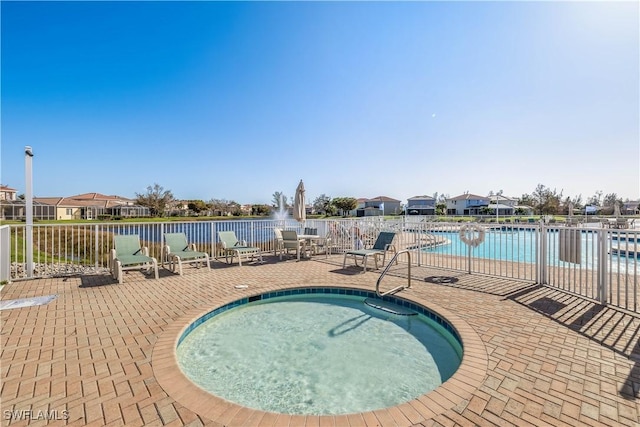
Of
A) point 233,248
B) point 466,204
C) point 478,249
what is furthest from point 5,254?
point 466,204

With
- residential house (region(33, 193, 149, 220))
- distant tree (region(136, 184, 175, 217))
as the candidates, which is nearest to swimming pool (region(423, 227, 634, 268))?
distant tree (region(136, 184, 175, 217))

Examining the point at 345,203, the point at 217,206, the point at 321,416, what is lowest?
the point at 321,416

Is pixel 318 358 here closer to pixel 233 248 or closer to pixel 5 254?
pixel 233 248

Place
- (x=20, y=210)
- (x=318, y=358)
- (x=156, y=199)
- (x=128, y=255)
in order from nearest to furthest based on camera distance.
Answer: (x=318, y=358), (x=128, y=255), (x=20, y=210), (x=156, y=199)

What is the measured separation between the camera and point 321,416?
180cm

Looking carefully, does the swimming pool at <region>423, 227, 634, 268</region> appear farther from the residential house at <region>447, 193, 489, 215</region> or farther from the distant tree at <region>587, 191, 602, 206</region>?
the distant tree at <region>587, 191, 602, 206</region>

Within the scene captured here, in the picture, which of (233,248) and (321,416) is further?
(233,248)

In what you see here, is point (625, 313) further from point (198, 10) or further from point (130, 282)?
point (198, 10)

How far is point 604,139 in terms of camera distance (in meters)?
16.0

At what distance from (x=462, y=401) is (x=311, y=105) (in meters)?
13.9

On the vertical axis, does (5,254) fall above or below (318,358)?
above

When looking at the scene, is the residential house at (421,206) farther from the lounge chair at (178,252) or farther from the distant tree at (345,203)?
the lounge chair at (178,252)

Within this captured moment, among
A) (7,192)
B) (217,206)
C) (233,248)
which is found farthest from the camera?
(217,206)

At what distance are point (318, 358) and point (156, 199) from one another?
50705 millimetres
